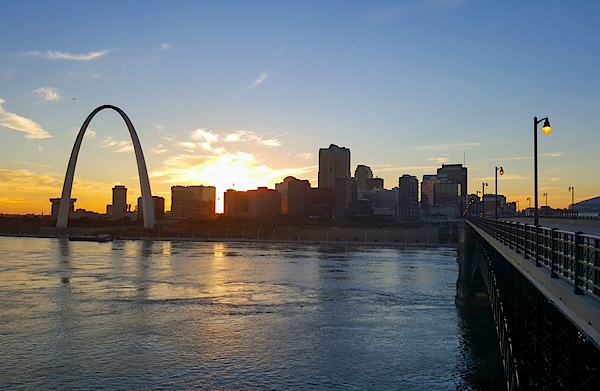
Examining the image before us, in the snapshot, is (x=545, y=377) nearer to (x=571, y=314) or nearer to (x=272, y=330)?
(x=571, y=314)

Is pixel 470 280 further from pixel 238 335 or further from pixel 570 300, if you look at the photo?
pixel 570 300

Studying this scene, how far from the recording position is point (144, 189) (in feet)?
493

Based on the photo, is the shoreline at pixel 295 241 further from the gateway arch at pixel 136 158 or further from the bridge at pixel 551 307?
the bridge at pixel 551 307

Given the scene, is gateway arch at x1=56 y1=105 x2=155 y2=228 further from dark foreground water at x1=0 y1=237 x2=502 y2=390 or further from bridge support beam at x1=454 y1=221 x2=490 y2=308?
bridge support beam at x1=454 y1=221 x2=490 y2=308

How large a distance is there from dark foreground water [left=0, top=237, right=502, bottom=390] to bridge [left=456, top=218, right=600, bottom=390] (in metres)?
7.68

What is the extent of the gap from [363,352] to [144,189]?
12654 cm

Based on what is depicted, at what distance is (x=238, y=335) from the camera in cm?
3541

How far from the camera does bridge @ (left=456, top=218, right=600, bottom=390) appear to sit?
947 centimetres

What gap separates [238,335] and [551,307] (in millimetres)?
24361

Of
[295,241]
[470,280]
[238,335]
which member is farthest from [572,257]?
[295,241]

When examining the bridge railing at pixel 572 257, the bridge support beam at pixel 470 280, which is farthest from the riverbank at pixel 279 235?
the bridge railing at pixel 572 257

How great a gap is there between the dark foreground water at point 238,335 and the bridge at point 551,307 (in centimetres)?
768

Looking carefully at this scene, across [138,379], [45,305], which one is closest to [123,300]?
[45,305]

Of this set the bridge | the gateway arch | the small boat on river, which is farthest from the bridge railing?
the small boat on river
